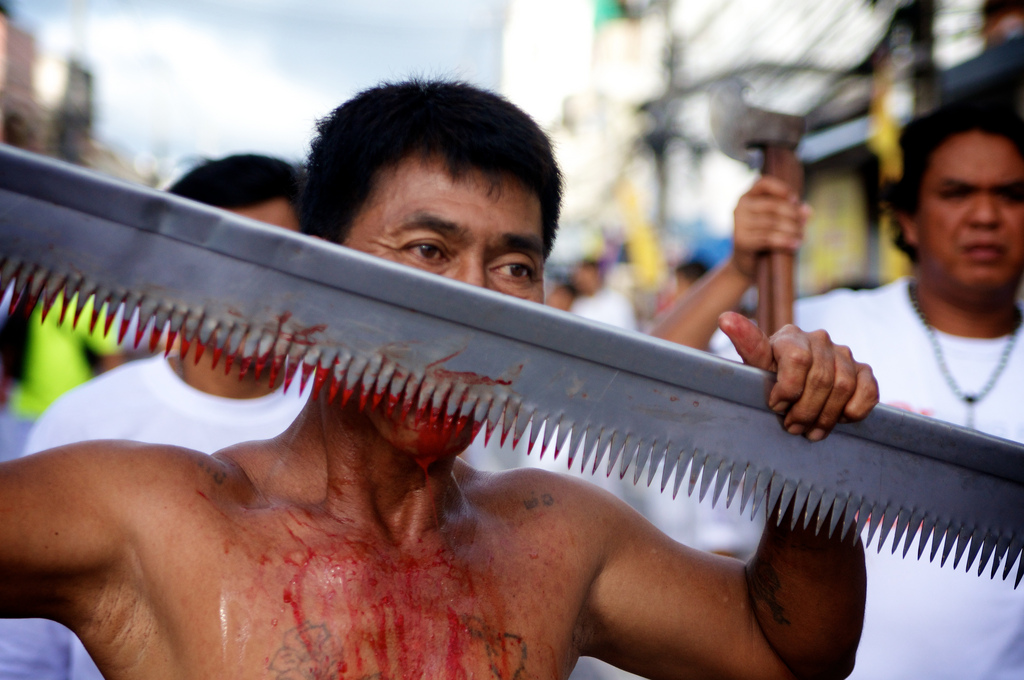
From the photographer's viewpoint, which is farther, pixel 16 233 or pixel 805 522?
pixel 805 522

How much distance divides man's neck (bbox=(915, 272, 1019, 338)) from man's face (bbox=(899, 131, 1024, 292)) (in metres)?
0.03

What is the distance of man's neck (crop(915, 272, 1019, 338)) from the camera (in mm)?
2846

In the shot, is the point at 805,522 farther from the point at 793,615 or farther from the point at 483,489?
the point at 483,489

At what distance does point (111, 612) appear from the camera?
4.47 feet

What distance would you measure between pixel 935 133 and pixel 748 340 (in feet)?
6.81

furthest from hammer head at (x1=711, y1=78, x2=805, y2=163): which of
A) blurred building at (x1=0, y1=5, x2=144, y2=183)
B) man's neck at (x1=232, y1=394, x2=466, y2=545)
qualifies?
blurred building at (x1=0, y1=5, x2=144, y2=183)

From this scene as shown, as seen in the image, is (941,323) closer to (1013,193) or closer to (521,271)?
(1013,193)

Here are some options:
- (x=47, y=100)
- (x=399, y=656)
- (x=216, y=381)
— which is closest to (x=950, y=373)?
(x=399, y=656)

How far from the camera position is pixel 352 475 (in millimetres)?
1629

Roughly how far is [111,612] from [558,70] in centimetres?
4344

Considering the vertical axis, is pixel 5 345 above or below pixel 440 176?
below

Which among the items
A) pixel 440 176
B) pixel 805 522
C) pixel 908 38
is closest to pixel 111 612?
pixel 440 176

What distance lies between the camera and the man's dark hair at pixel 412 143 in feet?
5.51

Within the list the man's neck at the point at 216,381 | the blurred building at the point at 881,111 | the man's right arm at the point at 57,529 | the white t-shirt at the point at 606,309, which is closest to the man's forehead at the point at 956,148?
the blurred building at the point at 881,111
